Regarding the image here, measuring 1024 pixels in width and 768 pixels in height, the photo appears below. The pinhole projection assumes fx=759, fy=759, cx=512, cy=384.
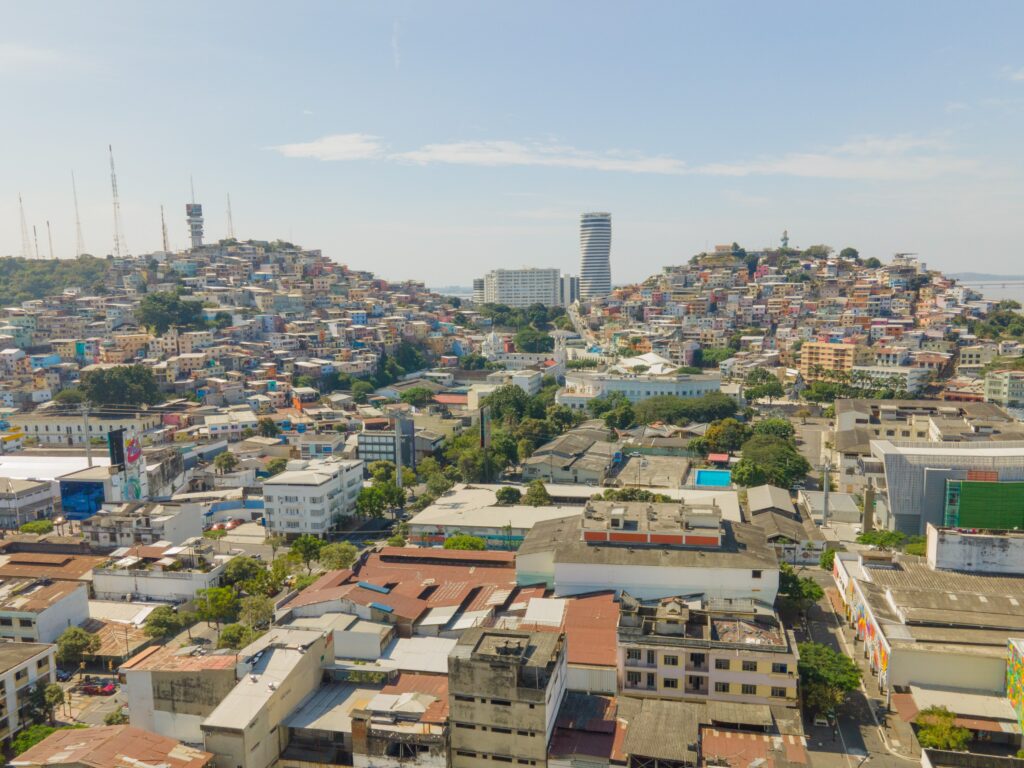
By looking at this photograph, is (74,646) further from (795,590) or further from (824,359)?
(824,359)

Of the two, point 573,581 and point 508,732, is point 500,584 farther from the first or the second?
point 508,732

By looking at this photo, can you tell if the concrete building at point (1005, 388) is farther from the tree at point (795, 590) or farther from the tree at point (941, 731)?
Result: the tree at point (941, 731)

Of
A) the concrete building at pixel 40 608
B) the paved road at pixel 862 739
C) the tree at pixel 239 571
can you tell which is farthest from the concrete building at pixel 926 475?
the concrete building at pixel 40 608

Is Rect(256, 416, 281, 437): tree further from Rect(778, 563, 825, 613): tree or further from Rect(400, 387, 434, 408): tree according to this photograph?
Rect(778, 563, 825, 613): tree

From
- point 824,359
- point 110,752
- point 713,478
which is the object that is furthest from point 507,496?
point 824,359

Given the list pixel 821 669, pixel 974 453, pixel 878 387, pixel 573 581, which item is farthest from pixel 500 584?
pixel 878 387

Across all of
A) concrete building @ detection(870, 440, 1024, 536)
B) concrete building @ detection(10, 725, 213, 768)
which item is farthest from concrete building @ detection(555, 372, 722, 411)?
concrete building @ detection(10, 725, 213, 768)

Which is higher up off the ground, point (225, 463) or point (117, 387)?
point (117, 387)
